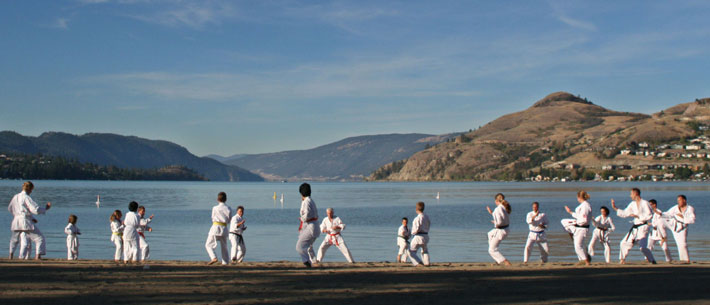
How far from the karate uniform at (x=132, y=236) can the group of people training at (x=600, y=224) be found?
10.3 metres

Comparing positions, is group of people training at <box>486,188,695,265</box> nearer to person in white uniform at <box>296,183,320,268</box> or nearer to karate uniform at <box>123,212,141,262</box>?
person in white uniform at <box>296,183,320,268</box>

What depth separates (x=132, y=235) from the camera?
781 inches

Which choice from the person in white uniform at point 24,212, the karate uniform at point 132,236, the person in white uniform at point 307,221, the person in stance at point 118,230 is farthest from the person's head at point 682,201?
the person in white uniform at point 24,212

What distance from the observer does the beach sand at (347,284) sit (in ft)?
43.0

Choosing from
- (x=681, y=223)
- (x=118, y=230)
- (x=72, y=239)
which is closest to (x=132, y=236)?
(x=118, y=230)

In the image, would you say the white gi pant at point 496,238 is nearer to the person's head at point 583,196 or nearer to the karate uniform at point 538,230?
the karate uniform at point 538,230

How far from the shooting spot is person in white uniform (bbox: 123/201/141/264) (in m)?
19.8

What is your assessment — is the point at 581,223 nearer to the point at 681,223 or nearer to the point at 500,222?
the point at 500,222

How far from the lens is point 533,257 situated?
2766 cm

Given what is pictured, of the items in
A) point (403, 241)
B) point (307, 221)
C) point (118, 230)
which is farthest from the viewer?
point (403, 241)

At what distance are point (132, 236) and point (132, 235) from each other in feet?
0.09

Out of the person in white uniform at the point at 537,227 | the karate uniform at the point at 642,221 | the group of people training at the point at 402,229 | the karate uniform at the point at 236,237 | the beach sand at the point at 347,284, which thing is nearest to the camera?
the beach sand at the point at 347,284

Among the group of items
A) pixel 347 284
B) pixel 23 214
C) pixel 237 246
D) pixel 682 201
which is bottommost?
pixel 347 284

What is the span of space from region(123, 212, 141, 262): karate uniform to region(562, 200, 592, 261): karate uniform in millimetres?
12619
